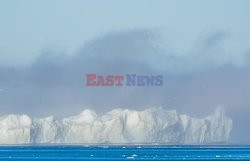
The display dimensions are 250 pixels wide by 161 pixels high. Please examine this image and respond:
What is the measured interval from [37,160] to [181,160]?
24776 millimetres

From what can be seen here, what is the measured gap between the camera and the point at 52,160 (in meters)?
150

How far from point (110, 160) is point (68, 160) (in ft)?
23.7

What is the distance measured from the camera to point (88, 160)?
154m

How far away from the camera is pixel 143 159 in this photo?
158750 millimetres

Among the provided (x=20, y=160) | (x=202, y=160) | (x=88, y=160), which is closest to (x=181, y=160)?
(x=202, y=160)

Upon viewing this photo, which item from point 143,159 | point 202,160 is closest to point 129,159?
point 143,159

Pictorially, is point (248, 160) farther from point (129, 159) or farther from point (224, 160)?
point (129, 159)

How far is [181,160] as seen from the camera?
152875 millimetres

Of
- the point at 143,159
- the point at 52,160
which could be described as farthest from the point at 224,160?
the point at 52,160

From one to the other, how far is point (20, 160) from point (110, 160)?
15200mm

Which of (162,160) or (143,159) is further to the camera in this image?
(143,159)

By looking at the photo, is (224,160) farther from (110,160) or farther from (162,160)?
(110,160)

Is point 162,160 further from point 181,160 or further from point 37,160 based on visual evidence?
point 37,160

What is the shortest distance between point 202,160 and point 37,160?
93.3 ft
